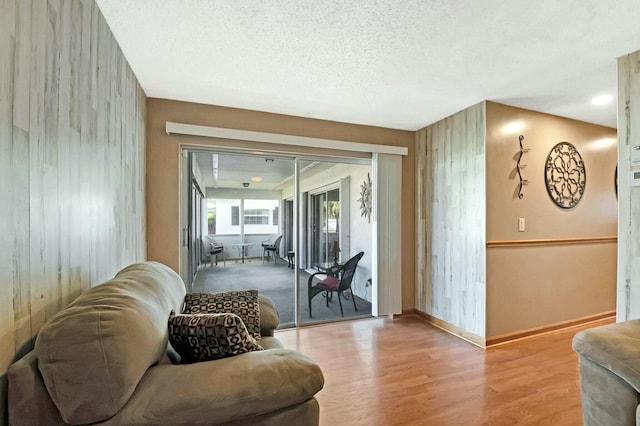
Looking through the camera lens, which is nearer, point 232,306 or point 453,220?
point 232,306

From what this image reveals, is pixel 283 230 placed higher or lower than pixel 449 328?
higher

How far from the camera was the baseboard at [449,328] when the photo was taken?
2938mm

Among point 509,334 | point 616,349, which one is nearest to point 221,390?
point 616,349

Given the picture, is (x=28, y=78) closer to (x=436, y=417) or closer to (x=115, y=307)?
(x=115, y=307)

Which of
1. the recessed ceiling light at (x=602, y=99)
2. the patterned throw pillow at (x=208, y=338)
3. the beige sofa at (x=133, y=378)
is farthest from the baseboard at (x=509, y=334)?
the patterned throw pillow at (x=208, y=338)

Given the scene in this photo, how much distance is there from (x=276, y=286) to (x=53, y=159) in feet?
12.0

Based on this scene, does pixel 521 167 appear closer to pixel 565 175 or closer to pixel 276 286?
pixel 565 175

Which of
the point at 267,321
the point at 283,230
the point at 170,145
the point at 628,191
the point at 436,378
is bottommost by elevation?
the point at 436,378

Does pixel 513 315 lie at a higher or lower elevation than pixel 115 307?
lower

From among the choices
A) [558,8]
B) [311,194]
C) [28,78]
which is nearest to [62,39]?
[28,78]

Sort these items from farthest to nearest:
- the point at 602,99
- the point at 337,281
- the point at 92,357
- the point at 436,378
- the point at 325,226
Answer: the point at 325,226, the point at 337,281, the point at 602,99, the point at 436,378, the point at 92,357

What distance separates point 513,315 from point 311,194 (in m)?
2.62

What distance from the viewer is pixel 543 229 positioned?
3.15 meters

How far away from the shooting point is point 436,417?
1854 millimetres
